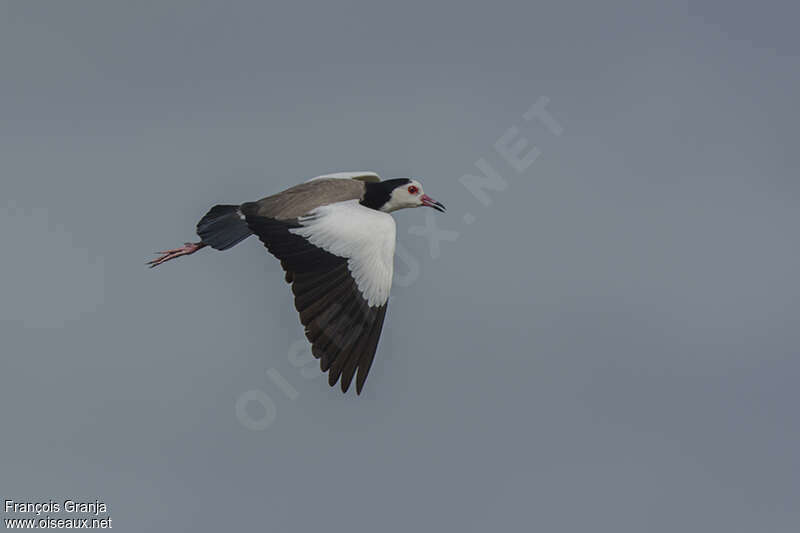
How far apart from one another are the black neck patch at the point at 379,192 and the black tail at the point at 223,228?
7.11ft

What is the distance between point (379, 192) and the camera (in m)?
23.7

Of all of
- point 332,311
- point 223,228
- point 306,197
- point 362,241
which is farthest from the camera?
point 223,228

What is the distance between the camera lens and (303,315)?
19766mm

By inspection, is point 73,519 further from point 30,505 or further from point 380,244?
point 380,244

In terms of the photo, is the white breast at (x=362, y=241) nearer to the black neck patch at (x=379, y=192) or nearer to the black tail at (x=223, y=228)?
the black tail at (x=223, y=228)

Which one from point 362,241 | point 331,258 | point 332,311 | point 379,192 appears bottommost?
point 332,311

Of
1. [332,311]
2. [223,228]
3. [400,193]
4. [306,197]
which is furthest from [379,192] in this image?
[332,311]

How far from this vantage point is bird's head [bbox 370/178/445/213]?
77.8 ft

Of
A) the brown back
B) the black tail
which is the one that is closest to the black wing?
the brown back

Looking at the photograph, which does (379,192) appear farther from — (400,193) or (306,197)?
(306,197)

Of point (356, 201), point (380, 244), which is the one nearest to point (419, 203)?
point (356, 201)

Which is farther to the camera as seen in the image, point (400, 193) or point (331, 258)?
point (400, 193)

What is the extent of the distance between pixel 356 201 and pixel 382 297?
2.45 m

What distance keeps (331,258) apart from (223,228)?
9.05ft
